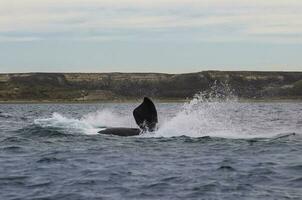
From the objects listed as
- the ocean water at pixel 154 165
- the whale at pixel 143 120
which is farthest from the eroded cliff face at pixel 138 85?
the ocean water at pixel 154 165

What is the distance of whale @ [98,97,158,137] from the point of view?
31.5 m

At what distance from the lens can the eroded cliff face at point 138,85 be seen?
144 m

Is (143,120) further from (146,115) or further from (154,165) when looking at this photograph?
(154,165)

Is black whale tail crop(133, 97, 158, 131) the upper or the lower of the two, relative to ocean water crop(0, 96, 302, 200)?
upper

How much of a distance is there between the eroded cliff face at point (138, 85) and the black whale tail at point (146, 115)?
4201 inches

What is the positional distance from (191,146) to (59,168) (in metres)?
7.19

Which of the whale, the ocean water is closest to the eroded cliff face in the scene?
the whale

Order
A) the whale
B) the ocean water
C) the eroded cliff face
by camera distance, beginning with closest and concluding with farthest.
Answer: the ocean water
the whale
the eroded cliff face

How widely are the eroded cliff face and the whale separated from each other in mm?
106655

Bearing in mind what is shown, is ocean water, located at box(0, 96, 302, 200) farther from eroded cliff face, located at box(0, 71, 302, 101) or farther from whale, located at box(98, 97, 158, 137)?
eroded cliff face, located at box(0, 71, 302, 101)

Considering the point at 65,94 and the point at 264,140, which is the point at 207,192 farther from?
the point at 65,94

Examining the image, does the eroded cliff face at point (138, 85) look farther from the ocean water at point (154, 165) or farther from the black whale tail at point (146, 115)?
the ocean water at point (154, 165)

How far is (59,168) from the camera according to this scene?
20812 mm

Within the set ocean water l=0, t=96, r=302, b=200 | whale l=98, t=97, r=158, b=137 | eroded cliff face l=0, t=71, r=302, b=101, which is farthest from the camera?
eroded cliff face l=0, t=71, r=302, b=101
